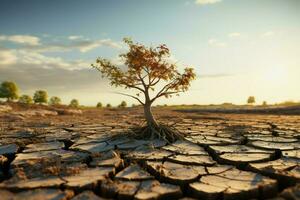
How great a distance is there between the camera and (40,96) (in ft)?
83.9

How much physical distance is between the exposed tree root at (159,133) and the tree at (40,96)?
21465mm

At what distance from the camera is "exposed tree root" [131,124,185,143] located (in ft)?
17.2

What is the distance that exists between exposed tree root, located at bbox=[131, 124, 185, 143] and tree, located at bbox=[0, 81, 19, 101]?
68.1 feet

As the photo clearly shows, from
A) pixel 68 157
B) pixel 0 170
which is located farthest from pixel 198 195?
pixel 0 170

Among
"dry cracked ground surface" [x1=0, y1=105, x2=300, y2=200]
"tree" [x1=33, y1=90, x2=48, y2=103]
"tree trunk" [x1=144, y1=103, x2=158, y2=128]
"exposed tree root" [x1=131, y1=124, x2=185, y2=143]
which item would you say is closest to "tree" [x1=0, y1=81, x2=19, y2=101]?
"tree" [x1=33, y1=90, x2=48, y2=103]

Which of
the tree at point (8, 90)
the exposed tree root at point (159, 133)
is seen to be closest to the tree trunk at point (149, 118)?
the exposed tree root at point (159, 133)

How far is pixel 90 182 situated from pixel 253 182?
1438mm

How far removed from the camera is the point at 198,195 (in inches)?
110

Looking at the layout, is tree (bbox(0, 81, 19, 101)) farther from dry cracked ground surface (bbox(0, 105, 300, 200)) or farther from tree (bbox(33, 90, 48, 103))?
dry cracked ground surface (bbox(0, 105, 300, 200))

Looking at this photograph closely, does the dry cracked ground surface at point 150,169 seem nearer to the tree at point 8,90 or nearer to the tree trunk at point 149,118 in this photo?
the tree trunk at point 149,118

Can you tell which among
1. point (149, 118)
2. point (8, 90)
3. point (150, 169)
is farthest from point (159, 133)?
point (8, 90)

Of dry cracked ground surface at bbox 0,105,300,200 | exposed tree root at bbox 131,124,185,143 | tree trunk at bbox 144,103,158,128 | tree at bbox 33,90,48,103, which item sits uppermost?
tree at bbox 33,90,48,103

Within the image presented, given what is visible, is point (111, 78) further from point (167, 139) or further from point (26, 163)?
point (26, 163)

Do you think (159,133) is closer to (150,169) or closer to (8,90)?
(150,169)
